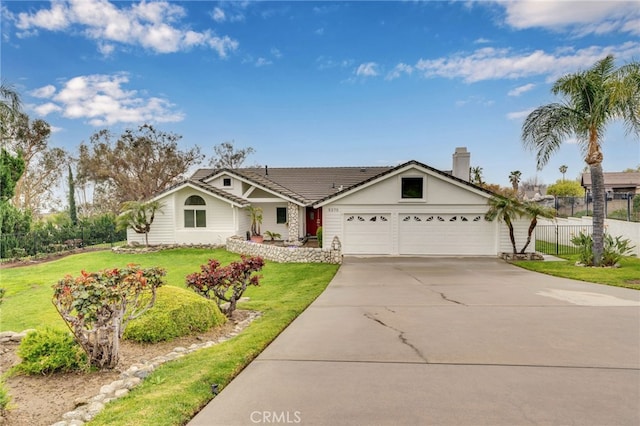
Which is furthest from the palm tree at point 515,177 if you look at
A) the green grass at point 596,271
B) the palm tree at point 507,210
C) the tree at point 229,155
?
the tree at point 229,155

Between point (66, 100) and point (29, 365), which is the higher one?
point (66, 100)

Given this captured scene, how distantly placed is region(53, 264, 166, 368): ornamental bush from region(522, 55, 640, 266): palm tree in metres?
15.6

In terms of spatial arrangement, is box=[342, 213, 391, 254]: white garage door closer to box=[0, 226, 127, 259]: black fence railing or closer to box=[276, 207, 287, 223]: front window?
box=[276, 207, 287, 223]: front window

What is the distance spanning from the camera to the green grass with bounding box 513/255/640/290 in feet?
34.1

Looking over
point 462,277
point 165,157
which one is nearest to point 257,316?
point 462,277

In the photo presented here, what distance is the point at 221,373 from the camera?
4.18 meters

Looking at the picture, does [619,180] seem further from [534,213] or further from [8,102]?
[8,102]

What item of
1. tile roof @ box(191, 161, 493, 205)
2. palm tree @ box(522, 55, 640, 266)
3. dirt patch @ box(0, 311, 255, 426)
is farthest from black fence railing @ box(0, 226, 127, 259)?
palm tree @ box(522, 55, 640, 266)

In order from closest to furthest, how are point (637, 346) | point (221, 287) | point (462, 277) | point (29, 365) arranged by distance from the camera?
1. point (29, 365)
2. point (637, 346)
3. point (221, 287)
4. point (462, 277)

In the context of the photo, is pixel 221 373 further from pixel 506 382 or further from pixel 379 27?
pixel 379 27

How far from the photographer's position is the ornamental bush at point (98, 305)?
438 cm

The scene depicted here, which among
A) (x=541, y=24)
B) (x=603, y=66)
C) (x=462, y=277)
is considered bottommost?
(x=462, y=277)

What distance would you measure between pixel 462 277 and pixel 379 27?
36.7ft

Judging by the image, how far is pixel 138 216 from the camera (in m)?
19.9
